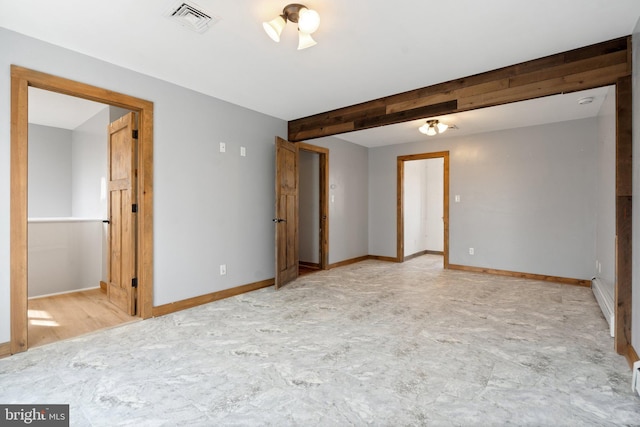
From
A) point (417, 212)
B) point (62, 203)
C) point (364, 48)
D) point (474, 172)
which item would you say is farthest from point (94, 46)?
point (417, 212)

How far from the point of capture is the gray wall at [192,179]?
2.41 m

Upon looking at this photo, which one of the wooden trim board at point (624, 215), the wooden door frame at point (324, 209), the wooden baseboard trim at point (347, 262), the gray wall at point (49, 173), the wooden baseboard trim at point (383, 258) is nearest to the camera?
the wooden trim board at point (624, 215)

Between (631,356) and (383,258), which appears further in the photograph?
(383,258)

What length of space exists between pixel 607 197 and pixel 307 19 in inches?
157

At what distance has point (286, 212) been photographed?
4527 mm

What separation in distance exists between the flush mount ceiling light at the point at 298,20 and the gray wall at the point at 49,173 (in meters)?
5.33

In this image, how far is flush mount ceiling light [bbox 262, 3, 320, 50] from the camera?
198cm

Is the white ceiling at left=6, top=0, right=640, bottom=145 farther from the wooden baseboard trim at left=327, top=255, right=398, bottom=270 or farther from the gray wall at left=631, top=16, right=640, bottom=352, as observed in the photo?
the wooden baseboard trim at left=327, top=255, right=398, bottom=270

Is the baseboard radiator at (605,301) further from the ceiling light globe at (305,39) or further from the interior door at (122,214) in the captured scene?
the interior door at (122,214)

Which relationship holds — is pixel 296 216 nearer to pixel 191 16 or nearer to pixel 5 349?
pixel 191 16

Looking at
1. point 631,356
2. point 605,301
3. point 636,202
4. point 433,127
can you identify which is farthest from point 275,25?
point 605,301

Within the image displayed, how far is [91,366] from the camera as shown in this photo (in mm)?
2209

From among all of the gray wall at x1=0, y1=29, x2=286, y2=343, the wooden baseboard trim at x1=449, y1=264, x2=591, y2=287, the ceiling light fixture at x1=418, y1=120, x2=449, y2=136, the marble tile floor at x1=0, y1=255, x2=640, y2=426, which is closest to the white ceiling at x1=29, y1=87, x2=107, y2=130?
the gray wall at x1=0, y1=29, x2=286, y2=343

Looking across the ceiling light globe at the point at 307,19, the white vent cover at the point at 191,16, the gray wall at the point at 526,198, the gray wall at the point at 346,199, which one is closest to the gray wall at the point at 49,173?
the gray wall at the point at 346,199
